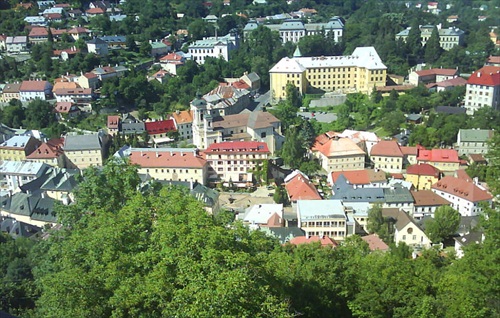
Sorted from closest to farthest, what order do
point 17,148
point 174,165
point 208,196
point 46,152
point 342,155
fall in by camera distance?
1. point 208,196
2. point 174,165
3. point 342,155
4. point 46,152
5. point 17,148

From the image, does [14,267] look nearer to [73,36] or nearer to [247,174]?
[247,174]

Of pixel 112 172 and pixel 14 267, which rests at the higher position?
pixel 112 172

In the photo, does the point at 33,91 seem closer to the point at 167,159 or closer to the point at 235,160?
the point at 167,159

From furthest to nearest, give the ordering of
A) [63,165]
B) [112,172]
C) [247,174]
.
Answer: [63,165] < [247,174] < [112,172]

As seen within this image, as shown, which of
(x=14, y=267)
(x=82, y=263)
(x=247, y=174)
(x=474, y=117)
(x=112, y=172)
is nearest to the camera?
(x=82, y=263)

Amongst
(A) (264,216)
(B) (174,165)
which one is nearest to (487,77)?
(A) (264,216)

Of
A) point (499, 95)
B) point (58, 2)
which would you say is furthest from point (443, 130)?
point (58, 2)
